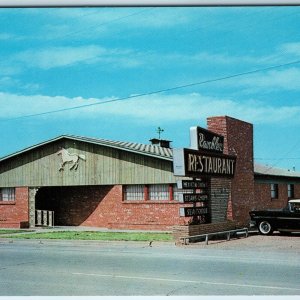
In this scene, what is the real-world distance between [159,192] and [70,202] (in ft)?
18.5

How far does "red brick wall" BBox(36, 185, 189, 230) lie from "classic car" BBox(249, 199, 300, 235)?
3.14 m

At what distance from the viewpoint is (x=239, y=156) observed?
960 inches

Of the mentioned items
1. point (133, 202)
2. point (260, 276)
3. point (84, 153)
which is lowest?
point (260, 276)

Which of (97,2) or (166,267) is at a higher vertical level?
(97,2)

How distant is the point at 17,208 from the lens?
999 inches

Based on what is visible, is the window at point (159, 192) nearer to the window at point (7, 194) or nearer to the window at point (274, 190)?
the window at point (7, 194)

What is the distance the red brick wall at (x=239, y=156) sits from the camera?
23.2 meters

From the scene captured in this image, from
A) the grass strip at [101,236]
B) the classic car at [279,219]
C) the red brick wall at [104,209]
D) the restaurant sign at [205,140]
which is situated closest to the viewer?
the grass strip at [101,236]

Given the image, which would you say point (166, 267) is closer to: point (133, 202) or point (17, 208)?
point (133, 202)

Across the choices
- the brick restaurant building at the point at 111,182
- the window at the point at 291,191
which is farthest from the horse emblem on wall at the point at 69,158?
the window at the point at 291,191

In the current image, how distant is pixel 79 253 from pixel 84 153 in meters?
9.95

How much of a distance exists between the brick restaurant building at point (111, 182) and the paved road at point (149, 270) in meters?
5.77
